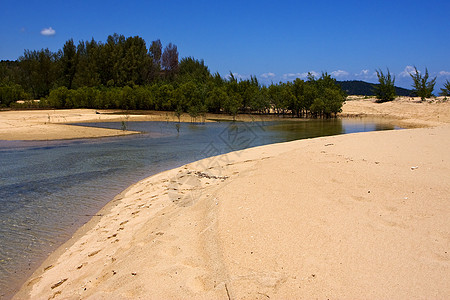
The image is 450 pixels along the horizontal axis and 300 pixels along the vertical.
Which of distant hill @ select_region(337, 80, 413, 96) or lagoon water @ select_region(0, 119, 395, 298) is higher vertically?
distant hill @ select_region(337, 80, 413, 96)

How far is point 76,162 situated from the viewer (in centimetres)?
1091

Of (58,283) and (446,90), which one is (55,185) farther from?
(446,90)

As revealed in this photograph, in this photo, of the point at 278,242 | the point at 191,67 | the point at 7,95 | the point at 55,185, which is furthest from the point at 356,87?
the point at 278,242

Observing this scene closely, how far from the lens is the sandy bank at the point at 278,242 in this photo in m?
2.51

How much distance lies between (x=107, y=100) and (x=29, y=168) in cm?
3261

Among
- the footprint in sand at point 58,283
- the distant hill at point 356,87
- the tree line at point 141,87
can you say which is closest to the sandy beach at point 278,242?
the footprint in sand at point 58,283

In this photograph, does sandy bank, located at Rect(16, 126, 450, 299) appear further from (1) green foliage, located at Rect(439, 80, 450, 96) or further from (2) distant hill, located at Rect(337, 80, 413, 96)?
(2) distant hill, located at Rect(337, 80, 413, 96)

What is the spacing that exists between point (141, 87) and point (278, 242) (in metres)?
43.5

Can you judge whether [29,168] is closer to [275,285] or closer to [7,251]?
[7,251]

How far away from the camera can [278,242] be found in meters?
3.08

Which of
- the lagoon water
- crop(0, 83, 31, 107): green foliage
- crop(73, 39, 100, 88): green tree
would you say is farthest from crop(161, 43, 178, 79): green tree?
the lagoon water

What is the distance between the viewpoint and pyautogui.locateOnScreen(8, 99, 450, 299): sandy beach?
8.21 feet

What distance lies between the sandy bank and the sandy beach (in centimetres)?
1

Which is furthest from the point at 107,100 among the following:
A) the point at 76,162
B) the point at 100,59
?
the point at 76,162
